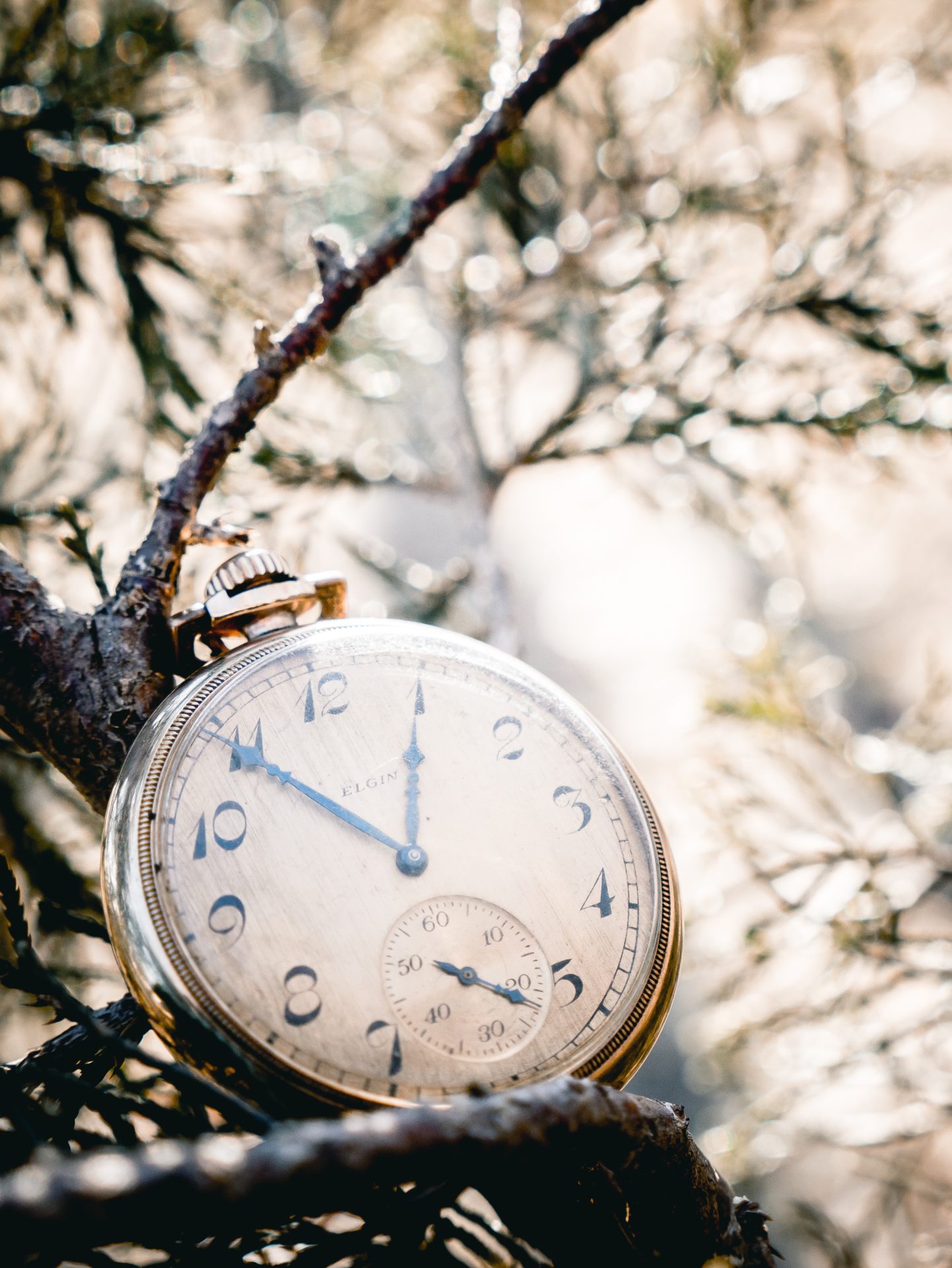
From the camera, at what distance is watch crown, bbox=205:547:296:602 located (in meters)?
1.08

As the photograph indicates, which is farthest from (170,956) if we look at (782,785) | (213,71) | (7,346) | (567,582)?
(567,582)

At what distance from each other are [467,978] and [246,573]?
0.54 metres

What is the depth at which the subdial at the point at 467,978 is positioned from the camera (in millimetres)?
846

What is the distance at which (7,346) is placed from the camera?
7.54 ft

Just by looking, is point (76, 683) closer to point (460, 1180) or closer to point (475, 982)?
point (475, 982)

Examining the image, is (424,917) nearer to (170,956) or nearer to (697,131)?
(170,956)

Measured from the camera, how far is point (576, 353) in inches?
91.7

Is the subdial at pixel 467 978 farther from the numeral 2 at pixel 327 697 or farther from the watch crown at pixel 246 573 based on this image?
the watch crown at pixel 246 573

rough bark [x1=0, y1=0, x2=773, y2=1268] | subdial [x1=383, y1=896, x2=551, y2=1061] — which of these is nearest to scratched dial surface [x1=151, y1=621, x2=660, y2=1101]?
subdial [x1=383, y1=896, x2=551, y2=1061]

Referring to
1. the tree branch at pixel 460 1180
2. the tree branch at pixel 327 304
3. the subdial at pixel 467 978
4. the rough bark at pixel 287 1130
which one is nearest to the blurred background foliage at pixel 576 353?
the tree branch at pixel 327 304

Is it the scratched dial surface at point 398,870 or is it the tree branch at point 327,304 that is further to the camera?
the tree branch at point 327,304

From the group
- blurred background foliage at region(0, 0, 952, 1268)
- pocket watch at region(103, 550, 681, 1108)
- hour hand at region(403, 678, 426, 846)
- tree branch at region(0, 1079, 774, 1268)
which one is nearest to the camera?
tree branch at region(0, 1079, 774, 1268)

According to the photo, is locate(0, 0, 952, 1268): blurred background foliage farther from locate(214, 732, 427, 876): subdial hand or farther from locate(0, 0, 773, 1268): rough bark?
locate(214, 732, 427, 876): subdial hand

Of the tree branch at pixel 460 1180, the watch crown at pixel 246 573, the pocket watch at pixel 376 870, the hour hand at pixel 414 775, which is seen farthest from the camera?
the watch crown at pixel 246 573
